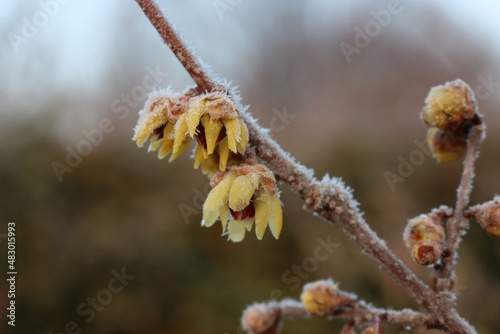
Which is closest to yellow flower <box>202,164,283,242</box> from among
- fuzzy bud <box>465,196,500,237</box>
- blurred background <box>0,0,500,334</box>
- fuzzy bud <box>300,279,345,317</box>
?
fuzzy bud <box>300,279,345,317</box>

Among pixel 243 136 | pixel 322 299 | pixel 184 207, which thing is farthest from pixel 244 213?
pixel 184 207

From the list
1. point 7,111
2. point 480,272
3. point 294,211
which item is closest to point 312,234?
point 294,211

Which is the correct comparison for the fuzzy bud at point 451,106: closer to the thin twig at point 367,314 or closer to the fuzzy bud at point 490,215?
the fuzzy bud at point 490,215

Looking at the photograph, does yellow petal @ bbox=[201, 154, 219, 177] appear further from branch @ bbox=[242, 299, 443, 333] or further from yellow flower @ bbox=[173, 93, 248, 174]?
branch @ bbox=[242, 299, 443, 333]

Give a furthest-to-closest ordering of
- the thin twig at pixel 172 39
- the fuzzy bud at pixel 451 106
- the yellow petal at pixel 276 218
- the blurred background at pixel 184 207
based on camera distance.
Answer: the blurred background at pixel 184 207 → the fuzzy bud at pixel 451 106 → the yellow petal at pixel 276 218 → the thin twig at pixel 172 39

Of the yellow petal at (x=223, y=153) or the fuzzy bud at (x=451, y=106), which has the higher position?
the fuzzy bud at (x=451, y=106)

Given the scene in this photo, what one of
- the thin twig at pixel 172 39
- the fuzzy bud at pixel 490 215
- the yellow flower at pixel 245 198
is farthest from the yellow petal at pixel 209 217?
the fuzzy bud at pixel 490 215

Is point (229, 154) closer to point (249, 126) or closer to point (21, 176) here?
point (249, 126)
